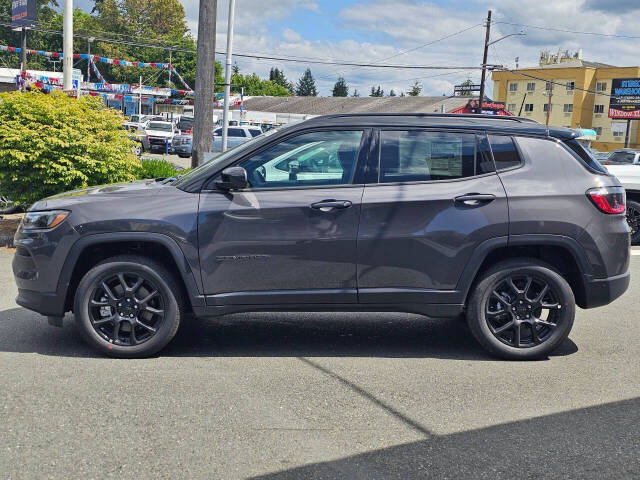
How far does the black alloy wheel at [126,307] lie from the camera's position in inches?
211

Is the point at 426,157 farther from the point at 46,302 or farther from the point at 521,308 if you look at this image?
the point at 46,302

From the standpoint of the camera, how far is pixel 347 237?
534 cm

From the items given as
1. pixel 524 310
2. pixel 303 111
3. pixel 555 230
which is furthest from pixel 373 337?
pixel 303 111

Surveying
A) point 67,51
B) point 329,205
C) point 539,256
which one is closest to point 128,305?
point 329,205

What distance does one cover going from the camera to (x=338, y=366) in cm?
542

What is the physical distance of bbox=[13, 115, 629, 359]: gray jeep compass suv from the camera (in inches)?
209

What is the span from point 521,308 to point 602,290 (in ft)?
2.06

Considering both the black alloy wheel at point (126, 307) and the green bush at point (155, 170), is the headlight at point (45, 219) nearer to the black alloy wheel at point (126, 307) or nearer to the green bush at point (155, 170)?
the black alloy wheel at point (126, 307)

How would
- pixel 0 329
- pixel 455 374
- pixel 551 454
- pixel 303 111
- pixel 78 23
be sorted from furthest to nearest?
pixel 78 23 → pixel 303 111 → pixel 0 329 → pixel 455 374 → pixel 551 454

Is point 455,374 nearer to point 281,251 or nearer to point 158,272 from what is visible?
point 281,251

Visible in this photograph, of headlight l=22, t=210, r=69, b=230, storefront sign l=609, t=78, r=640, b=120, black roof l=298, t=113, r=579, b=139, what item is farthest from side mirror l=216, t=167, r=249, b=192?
storefront sign l=609, t=78, r=640, b=120

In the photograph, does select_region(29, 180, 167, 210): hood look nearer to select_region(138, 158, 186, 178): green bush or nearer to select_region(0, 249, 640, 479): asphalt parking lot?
select_region(0, 249, 640, 479): asphalt parking lot

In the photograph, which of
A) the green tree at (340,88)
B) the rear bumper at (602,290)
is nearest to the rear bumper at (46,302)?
the rear bumper at (602,290)

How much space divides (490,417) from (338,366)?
132 cm
